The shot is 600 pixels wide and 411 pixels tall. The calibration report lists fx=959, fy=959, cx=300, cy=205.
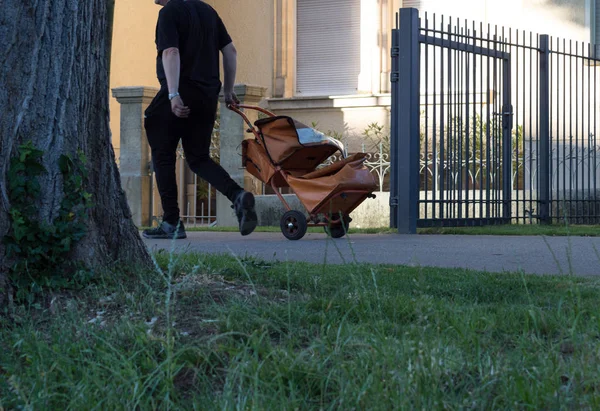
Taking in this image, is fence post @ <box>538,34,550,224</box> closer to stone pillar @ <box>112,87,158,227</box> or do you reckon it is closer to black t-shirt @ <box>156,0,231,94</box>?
black t-shirt @ <box>156,0,231,94</box>

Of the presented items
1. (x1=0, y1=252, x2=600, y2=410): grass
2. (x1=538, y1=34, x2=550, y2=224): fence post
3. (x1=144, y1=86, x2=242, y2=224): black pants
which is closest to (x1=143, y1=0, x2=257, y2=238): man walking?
(x1=144, y1=86, x2=242, y2=224): black pants

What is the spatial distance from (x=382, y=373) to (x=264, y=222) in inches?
379

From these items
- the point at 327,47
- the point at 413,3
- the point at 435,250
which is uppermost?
the point at 413,3

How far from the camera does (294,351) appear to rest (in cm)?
295

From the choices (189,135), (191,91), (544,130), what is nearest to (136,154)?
(544,130)

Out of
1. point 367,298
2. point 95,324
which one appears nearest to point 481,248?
point 367,298

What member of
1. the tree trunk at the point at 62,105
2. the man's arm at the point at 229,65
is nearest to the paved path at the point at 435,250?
the tree trunk at the point at 62,105

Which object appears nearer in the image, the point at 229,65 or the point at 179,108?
the point at 179,108

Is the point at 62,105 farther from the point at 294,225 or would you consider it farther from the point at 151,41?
the point at 151,41

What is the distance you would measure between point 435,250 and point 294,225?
1749 millimetres

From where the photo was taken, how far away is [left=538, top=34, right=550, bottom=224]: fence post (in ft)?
36.7

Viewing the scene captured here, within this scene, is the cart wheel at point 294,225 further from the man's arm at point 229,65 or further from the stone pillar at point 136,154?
the stone pillar at point 136,154

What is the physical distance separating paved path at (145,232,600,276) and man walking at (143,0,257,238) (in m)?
0.54

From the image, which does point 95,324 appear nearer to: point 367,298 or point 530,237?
point 367,298
